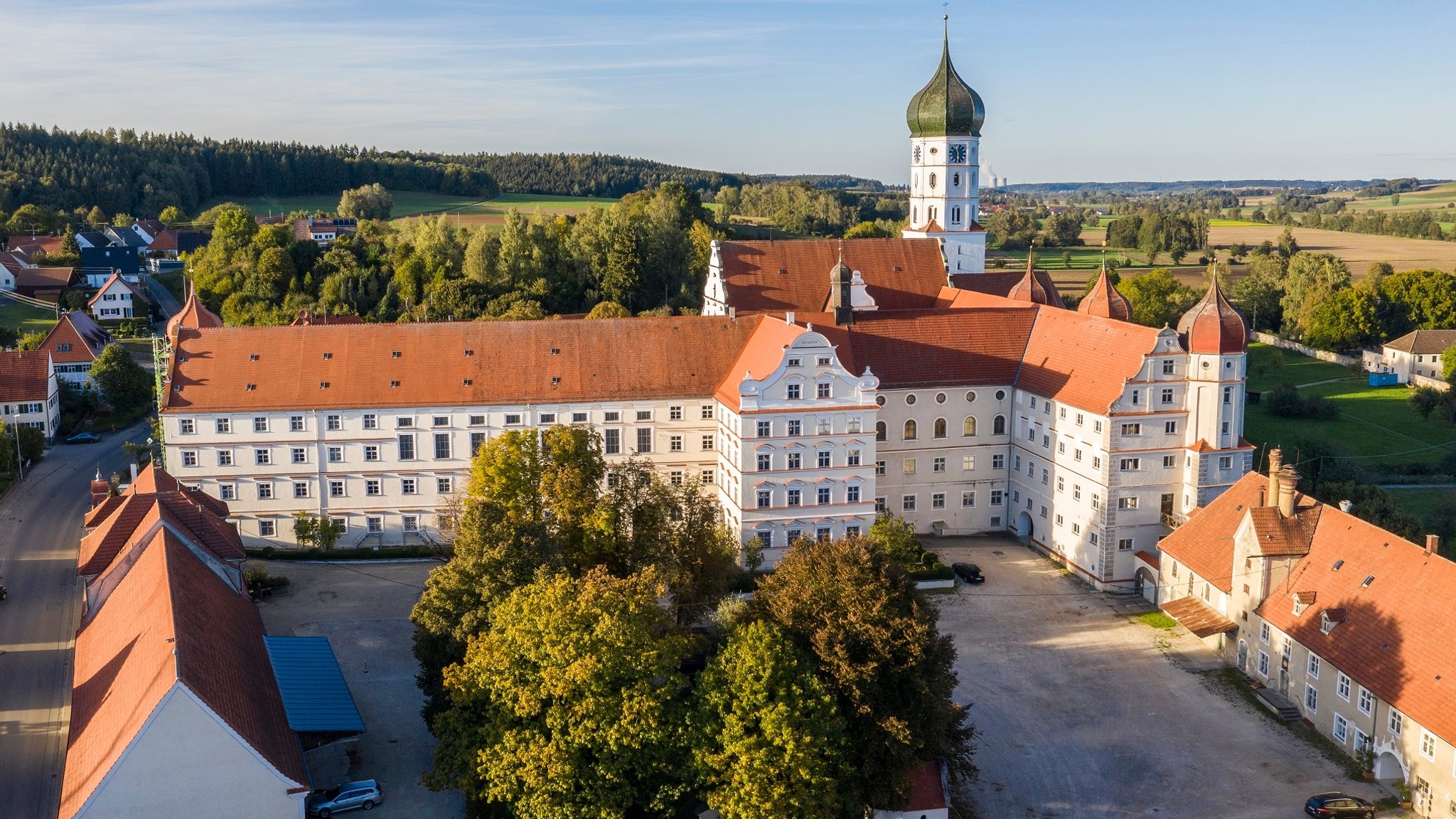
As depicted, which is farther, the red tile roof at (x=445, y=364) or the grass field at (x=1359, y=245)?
the grass field at (x=1359, y=245)

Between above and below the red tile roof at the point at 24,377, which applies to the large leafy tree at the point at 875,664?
below

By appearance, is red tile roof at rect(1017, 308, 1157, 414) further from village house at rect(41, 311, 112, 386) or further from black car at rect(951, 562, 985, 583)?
village house at rect(41, 311, 112, 386)

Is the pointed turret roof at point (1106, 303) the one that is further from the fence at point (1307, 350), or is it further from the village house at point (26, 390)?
the village house at point (26, 390)

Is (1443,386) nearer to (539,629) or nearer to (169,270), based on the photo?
(539,629)

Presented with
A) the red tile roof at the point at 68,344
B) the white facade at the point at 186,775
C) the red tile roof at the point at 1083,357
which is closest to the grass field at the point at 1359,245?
the red tile roof at the point at 1083,357

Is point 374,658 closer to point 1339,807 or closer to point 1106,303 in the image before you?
point 1339,807

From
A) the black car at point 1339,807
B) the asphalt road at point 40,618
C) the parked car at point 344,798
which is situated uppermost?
the asphalt road at point 40,618

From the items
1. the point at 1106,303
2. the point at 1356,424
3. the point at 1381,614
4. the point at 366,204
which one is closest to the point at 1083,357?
the point at 1106,303

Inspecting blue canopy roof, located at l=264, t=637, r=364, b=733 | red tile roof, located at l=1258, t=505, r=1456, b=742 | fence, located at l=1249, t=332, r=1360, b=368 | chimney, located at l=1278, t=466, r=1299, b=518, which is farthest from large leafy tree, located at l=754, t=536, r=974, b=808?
fence, located at l=1249, t=332, r=1360, b=368
